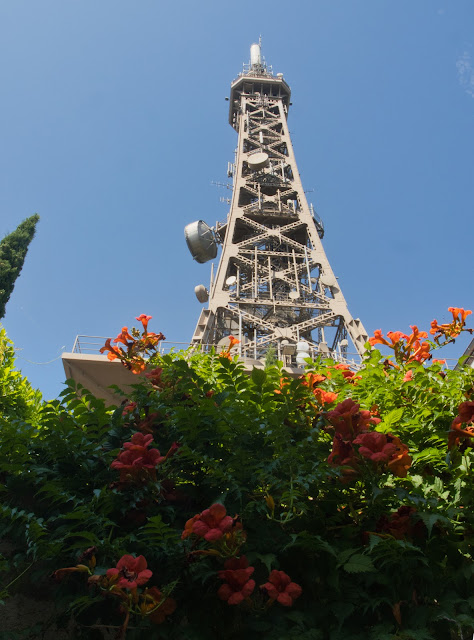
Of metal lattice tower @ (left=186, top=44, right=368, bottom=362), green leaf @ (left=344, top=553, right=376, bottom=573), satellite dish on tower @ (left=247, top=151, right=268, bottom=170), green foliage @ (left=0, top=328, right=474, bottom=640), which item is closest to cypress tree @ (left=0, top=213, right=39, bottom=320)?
metal lattice tower @ (left=186, top=44, right=368, bottom=362)

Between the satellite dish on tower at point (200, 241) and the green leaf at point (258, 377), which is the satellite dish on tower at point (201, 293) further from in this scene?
the green leaf at point (258, 377)

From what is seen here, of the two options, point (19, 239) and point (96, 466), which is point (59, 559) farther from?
point (19, 239)

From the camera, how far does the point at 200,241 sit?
29750mm

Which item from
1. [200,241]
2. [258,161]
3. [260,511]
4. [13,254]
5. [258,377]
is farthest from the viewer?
[258,161]

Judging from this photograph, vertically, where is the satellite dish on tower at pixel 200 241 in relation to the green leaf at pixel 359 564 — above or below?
above

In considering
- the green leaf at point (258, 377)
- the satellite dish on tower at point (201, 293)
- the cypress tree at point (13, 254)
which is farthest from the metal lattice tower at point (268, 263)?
the green leaf at point (258, 377)

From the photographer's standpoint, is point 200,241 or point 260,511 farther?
point 200,241

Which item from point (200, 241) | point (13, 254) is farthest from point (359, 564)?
point (200, 241)

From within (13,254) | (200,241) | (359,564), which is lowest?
(359,564)

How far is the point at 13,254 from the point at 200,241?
47.9ft

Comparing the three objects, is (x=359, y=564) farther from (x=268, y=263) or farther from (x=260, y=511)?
(x=268, y=263)

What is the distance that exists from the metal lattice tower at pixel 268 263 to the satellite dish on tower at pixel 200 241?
0.18ft

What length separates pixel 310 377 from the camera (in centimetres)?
384

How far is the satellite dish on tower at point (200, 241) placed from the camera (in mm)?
29719
